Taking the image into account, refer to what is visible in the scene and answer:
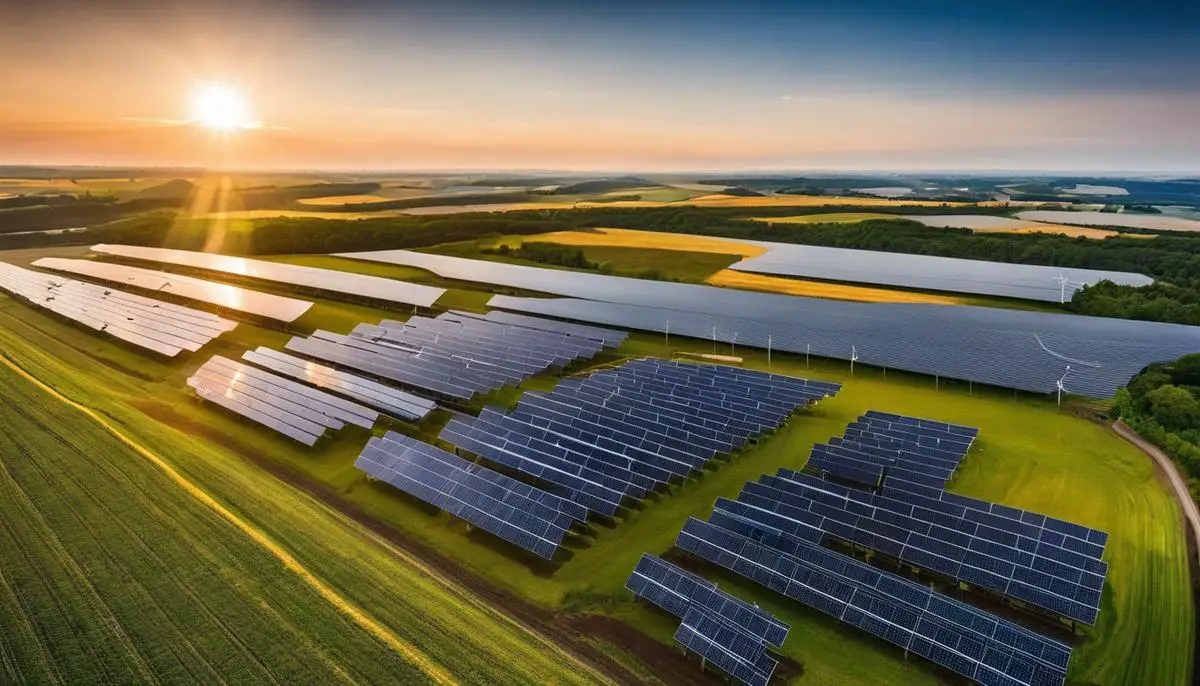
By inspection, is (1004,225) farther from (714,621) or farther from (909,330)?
(714,621)

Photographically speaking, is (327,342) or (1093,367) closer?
(1093,367)

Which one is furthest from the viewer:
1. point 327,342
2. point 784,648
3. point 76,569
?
point 327,342

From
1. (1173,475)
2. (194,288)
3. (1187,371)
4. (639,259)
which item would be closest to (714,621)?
(1173,475)

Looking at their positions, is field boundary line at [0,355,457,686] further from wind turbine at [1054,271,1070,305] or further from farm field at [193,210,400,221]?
farm field at [193,210,400,221]

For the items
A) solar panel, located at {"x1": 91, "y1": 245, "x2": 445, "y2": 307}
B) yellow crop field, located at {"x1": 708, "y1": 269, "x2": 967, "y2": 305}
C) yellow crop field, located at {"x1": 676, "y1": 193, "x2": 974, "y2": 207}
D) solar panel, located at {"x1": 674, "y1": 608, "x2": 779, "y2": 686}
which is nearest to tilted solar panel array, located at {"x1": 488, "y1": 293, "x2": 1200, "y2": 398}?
yellow crop field, located at {"x1": 708, "y1": 269, "x2": 967, "y2": 305}

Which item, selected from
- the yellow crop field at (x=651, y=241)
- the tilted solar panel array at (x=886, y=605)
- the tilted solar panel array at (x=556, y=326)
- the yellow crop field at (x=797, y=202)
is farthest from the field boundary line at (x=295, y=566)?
the yellow crop field at (x=797, y=202)

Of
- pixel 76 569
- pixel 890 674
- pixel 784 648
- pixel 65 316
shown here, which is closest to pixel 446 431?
pixel 76 569

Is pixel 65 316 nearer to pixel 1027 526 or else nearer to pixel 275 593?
pixel 275 593
